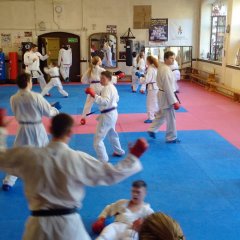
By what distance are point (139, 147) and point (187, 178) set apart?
337cm

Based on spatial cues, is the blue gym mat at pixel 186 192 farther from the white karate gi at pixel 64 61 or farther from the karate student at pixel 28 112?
the white karate gi at pixel 64 61

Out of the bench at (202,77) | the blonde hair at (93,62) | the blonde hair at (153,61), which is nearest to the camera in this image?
the blonde hair at (153,61)

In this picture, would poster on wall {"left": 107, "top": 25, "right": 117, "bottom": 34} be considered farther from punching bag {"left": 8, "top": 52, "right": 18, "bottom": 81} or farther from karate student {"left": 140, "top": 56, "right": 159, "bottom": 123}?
karate student {"left": 140, "top": 56, "right": 159, "bottom": 123}

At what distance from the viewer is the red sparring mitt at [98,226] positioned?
13.5ft

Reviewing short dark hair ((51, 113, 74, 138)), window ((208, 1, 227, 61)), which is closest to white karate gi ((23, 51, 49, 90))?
window ((208, 1, 227, 61))

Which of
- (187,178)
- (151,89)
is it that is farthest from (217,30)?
(187,178)

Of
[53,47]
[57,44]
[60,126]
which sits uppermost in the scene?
[57,44]

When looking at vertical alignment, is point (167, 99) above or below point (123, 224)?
above

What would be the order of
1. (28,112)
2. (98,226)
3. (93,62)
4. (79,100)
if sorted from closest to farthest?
(98,226) < (28,112) < (93,62) < (79,100)

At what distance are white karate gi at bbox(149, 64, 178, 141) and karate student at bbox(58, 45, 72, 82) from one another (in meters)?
9.35

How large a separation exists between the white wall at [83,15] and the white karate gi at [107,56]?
0.67 meters

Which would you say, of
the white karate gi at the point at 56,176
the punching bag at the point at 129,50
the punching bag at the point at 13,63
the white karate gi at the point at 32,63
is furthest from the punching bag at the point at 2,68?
the white karate gi at the point at 56,176

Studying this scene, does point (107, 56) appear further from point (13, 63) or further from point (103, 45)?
point (13, 63)

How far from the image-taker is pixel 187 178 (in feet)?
18.6
